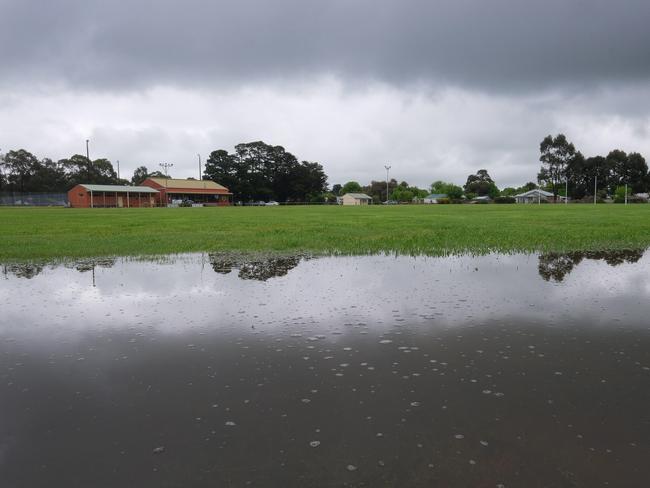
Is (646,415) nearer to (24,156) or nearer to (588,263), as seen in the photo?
(588,263)

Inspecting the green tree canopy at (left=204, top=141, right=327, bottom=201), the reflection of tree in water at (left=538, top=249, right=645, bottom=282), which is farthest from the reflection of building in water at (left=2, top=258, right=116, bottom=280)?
the green tree canopy at (left=204, top=141, right=327, bottom=201)

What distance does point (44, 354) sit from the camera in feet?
17.7

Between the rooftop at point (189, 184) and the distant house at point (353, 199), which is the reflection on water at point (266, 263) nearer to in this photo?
the rooftop at point (189, 184)

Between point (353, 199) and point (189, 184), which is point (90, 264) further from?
point (353, 199)

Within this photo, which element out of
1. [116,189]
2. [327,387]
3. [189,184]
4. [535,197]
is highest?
[189,184]

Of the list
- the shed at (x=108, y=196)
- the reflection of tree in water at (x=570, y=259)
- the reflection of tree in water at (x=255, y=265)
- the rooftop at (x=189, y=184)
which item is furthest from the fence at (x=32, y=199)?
the reflection of tree in water at (x=570, y=259)

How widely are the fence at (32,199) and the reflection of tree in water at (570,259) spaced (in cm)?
9578

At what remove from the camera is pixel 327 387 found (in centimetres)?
434

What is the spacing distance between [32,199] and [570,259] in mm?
101457

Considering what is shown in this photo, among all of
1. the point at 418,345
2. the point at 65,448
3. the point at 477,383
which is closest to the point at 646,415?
the point at 477,383

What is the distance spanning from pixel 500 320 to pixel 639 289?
3.84m

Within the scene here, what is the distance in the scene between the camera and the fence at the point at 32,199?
91.3 metres

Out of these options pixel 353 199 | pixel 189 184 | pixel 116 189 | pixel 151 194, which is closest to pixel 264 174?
pixel 189 184

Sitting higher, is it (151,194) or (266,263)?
(151,194)
